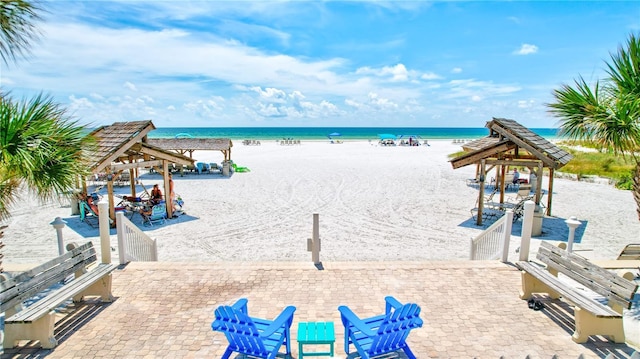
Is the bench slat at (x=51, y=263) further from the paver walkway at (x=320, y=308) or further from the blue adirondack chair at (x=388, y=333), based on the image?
the blue adirondack chair at (x=388, y=333)

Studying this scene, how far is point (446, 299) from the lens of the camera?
5.75 metres

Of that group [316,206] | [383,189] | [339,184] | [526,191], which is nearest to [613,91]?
[526,191]

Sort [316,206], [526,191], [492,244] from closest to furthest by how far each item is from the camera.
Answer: [492,244], [526,191], [316,206]

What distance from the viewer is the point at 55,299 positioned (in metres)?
4.63

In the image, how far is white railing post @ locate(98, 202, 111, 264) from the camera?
632 cm

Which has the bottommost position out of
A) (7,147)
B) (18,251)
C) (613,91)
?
(18,251)

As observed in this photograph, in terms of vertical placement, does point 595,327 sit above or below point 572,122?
below

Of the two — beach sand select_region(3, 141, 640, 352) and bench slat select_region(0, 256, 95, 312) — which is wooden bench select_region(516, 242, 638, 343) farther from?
bench slat select_region(0, 256, 95, 312)

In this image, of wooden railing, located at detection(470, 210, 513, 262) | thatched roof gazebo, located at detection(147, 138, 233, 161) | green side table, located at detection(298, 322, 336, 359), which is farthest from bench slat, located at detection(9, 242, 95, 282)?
thatched roof gazebo, located at detection(147, 138, 233, 161)

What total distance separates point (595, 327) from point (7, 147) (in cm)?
731

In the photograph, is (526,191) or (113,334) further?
(526,191)

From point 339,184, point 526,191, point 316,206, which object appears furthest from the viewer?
point 339,184

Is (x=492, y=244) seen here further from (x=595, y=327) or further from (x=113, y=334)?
(x=113, y=334)

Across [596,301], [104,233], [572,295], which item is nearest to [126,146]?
[104,233]
